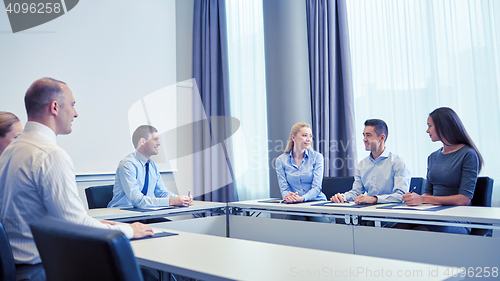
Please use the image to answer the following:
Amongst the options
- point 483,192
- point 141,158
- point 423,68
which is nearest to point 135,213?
point 141,158

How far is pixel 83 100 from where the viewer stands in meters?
4.62

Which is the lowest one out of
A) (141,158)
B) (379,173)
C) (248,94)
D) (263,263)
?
(263,263)

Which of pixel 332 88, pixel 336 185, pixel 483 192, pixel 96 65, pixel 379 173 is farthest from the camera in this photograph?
pixel 96 65

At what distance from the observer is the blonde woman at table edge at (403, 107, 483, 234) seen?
8.34 feet

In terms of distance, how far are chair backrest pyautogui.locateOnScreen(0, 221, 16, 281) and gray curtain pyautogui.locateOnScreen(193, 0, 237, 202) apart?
396 centimetres

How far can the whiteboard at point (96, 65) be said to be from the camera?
4.19 metres

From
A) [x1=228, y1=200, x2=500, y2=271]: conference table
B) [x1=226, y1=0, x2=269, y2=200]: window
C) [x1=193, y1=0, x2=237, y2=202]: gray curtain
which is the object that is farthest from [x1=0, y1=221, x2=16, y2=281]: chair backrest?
[x1=193, y1=0, x2=237, y2=202]: gray curtain

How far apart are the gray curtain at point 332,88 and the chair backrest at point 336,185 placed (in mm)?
689

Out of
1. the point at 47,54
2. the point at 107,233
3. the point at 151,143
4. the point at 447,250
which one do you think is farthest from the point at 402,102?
the point at 47,54

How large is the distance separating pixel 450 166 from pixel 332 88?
73.2 inches

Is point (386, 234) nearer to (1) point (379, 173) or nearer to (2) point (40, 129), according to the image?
(1) point (379, 173)

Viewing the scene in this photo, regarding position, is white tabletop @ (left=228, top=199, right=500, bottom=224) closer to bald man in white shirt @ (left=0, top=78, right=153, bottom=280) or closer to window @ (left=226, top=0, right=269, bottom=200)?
bald man in white shirt @ (left=0, top=78, right=153, bottom=280)

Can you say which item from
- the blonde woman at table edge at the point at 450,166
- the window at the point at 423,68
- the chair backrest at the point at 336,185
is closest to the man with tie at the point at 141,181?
the chair backrest at the point at 336,185

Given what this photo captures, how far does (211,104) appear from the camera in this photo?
559cm
